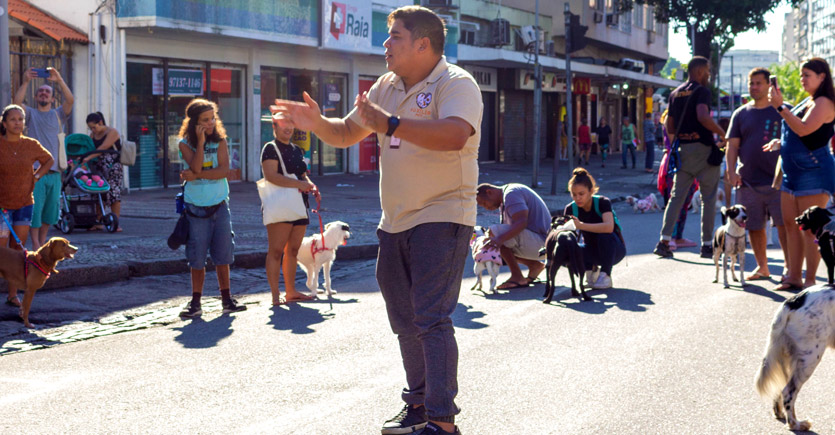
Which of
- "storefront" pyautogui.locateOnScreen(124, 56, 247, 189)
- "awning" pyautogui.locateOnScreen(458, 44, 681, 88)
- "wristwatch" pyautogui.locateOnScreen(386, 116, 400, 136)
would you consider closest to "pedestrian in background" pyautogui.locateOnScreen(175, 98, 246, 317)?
"wristwatch" pyautogui.locateOnScreen(386, 116, 400, 136)

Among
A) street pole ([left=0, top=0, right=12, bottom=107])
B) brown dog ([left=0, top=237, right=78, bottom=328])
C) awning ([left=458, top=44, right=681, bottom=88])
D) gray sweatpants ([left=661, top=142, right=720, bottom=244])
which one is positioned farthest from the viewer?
awning ([left=458, top=44, right=681, bottom=88])

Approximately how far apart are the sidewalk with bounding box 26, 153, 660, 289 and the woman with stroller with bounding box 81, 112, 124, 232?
402 mm

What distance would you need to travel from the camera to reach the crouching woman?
955 cm

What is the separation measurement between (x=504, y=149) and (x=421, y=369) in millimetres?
35433

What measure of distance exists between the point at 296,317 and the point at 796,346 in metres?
4.39

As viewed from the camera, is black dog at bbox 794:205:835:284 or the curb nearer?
black dog at bbox 794:205:835:284

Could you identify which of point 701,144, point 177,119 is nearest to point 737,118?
point 701,144

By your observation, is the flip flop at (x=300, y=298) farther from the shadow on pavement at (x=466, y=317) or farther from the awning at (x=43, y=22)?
the awning at (x=43, y=22)

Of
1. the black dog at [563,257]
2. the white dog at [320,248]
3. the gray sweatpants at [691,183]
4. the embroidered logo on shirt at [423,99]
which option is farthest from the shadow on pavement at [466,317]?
the gray sweatpants at [691,183]

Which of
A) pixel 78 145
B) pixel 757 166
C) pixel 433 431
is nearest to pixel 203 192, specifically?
pixel 433 431

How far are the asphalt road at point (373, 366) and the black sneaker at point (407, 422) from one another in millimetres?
273

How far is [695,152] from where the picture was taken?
1192cm

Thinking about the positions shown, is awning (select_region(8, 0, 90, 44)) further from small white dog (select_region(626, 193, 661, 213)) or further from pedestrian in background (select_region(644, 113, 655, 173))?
pedestrian in background (select_region(644, 113, 655, 173))

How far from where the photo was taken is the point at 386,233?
4715 millimetres
